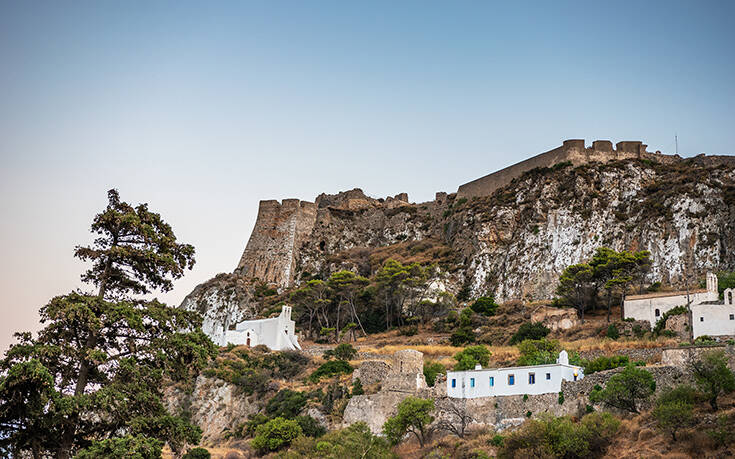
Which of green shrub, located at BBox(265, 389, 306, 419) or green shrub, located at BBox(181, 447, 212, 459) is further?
green shrub, located at BBox(265, 389, 306, 419)

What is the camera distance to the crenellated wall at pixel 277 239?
268 ft

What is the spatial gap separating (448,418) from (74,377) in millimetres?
24188

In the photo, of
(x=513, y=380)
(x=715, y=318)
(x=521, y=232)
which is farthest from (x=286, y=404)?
(x=521, y=232)

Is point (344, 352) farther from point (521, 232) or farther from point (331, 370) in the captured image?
point (521, 232)

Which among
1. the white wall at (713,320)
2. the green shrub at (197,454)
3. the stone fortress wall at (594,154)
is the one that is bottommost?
the green shrub at (197,454)

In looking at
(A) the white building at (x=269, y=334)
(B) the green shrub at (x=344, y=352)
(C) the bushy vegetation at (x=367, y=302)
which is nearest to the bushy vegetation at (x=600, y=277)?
(C) the bushy vegetation at (x=367, y=302)

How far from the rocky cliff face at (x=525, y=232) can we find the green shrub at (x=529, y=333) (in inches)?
377

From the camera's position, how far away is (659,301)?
4753 centimetres

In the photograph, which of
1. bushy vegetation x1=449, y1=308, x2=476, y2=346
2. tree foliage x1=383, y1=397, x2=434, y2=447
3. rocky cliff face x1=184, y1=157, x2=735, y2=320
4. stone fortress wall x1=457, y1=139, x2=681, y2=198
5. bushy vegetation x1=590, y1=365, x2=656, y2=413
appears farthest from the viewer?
stone fortress wall x1=457, y1=139, x2=681, y2=198

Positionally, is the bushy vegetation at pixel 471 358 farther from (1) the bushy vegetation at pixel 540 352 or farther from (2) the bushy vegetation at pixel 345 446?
(2) the bushy vegetation at pixel 345 446

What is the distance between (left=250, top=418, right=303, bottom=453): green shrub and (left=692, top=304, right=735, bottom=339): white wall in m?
22.2

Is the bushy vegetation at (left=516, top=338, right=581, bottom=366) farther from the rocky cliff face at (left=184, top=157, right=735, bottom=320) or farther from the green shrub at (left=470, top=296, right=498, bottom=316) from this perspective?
the rocky cliff face at (left=184, top=157, right=735, bottom=320)

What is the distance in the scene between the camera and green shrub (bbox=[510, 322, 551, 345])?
169 feet

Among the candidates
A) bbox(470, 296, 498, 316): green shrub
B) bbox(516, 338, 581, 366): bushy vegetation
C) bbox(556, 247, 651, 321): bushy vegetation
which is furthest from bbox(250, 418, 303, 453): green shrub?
bbox(556, 247, 651, 321): bushy vegetation
